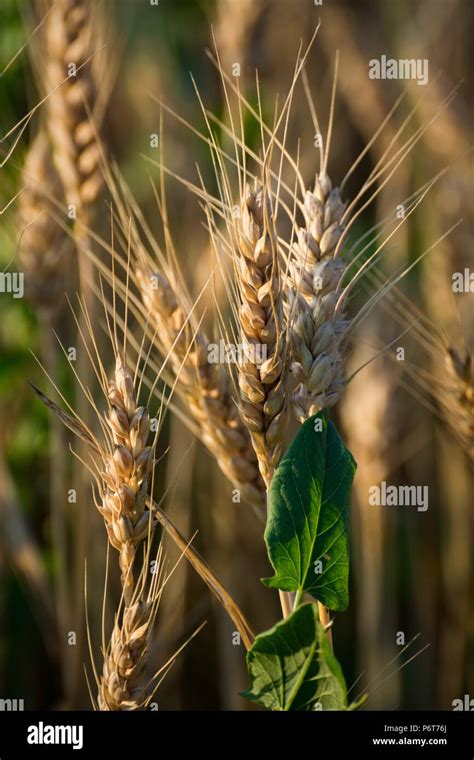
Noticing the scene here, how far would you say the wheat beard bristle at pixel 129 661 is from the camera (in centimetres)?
93

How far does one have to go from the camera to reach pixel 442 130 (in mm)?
1548

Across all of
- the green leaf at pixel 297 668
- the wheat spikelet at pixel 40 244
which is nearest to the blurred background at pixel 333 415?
the wheat spikelet at pixel 40 244

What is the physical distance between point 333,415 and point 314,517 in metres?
0.89

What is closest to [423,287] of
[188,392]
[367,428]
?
[367,428]

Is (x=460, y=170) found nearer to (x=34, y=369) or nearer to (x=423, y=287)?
(x=423, y=287)

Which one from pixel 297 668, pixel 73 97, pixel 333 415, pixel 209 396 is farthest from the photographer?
pixel 333 415

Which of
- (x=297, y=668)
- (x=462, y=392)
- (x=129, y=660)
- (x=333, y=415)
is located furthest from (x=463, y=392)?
(x=333, y=415)

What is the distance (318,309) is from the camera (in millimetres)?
901

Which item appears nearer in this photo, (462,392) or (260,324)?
(260,324)

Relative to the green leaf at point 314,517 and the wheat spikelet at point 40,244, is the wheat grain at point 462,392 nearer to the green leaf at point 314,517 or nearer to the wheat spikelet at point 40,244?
the green leaf at point 314,517

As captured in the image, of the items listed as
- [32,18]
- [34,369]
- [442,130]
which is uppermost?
[32,18]

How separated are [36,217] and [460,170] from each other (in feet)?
2.65

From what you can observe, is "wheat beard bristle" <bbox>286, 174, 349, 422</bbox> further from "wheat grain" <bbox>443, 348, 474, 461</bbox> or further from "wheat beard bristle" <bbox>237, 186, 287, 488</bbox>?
"wheat grain" <bbox>443, 348, 474, 461</bbox>

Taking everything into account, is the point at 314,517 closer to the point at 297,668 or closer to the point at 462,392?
the point at 297,668
